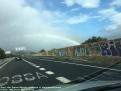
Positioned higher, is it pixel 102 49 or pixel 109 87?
pixel 102 49

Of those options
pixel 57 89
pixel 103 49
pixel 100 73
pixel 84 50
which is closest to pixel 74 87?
pixel 57 89

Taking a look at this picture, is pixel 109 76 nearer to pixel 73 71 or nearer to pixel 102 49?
pixel 73 71

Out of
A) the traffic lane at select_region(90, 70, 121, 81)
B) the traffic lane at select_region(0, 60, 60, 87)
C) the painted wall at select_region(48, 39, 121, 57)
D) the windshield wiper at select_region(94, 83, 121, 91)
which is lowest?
the traffic lane at select_region(0, 60, 60, 87)

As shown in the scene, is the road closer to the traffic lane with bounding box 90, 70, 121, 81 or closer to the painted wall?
the traffic lane with bounding box 90, 70, 121, 81

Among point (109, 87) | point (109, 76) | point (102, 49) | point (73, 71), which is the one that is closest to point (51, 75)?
point (73, 71)

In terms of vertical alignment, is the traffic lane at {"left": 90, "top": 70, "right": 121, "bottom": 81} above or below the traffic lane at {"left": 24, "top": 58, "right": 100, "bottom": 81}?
above

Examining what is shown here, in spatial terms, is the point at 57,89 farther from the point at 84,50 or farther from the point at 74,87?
the point at 84,50

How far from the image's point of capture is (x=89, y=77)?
4383 mm

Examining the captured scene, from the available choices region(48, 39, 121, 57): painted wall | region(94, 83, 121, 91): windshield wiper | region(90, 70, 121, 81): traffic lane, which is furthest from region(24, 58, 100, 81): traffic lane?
region(48, 39, 121, 57): painted wall

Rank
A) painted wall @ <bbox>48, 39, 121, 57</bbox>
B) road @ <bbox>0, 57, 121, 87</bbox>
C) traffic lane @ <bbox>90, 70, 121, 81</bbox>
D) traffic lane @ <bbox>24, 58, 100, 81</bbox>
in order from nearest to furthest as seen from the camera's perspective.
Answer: traffic lane @ <bbox>90, 70, 121, 81</bbox>
road @ <bbox>0, 57, 121, 87</bbox>
traffic lane @ <bbox>24, 58, 100, 81</bbox>
painted wall @ <bbox>48, 39, 121, 57</bbox>

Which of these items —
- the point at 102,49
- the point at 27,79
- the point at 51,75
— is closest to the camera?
the point at 27,79

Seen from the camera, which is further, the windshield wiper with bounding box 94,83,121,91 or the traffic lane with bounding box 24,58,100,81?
the traffic lane with bounding box 24,58,100,81

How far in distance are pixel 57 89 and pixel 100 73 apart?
Result: 23.7 inches

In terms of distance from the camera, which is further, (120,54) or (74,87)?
(120,54)
